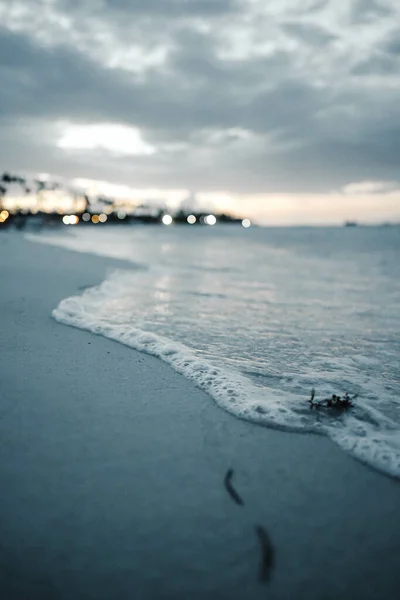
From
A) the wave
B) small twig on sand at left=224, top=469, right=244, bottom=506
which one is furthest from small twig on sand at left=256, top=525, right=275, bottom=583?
the wave

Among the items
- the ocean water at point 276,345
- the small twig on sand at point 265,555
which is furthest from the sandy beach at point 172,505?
the ocean water at point 276,345

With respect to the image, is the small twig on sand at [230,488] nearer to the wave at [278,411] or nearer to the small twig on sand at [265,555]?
the small twig on sand at [265,555]

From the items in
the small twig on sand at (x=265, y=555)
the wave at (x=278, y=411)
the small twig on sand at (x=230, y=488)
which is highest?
the wave at (x=278, y=411)

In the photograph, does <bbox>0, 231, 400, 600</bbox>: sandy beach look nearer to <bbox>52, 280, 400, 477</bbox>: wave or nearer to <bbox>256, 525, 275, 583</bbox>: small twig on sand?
<bbox>256, 525, 275, 583</bbox>: small twig on sand

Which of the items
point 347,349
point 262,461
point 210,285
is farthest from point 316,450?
point 210,285

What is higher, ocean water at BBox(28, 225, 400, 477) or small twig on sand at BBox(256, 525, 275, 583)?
ocean water at BBox(28, 225, 400, 477)

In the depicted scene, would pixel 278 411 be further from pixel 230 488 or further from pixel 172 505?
pixel 172 505
